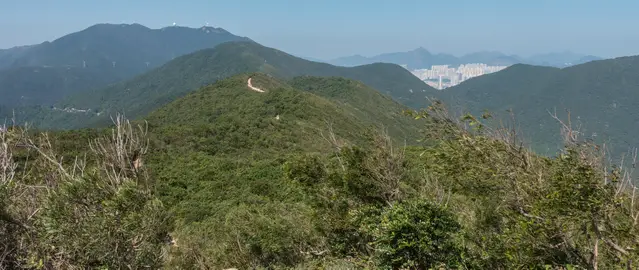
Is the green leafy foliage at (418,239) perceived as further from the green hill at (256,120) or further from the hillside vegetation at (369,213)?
the green hill at (256,120)

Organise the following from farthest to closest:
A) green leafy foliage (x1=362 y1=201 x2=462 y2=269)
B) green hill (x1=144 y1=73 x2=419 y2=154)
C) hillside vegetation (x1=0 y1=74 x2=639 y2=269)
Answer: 1. green hill (x1=144 y1=73 x2=419 y2=154)
2. green leafy foliage (x1=362 y1=201 x2=462 y2=269)
3. hillside vegetation (x1=0 y1=74 x2=639 y2=269)

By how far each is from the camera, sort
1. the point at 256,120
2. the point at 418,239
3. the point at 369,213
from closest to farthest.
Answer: the point at 418,239, the point at 369,213, the point at 256,120

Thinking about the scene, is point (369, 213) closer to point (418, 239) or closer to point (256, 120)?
point (418, 239)

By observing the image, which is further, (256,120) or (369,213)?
(256,120)

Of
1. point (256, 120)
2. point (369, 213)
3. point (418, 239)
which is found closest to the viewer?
point (418, 239)

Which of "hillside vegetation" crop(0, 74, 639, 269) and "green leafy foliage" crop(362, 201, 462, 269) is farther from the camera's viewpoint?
"green leafy foliage" crop(362, 201, 462, 269)

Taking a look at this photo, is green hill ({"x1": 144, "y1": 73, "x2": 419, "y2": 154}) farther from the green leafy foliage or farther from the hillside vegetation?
the green leafy foliage

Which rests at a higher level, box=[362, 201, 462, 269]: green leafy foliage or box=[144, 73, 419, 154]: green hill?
box=[362, 201, 462, 269]: green leafy foliage

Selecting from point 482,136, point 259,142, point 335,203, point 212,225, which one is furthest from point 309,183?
point 259,142

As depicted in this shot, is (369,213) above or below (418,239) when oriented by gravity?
below

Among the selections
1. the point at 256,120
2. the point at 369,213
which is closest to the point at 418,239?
the point at 369,213

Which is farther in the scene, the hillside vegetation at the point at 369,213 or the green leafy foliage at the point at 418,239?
the green leafy foliage at the point at 418,239

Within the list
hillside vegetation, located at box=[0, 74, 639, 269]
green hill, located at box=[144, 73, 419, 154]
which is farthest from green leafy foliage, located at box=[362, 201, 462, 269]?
green hill, located at box=[144, 73, 419, 154]

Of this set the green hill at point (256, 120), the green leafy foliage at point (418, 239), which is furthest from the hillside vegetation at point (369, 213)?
the green hill at point (256, 120)
